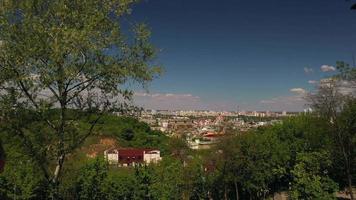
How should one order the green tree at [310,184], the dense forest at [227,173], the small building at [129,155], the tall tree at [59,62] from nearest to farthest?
1. the tall tree at [59,62]
2. the green tree at [310,184]
3. the dense forest at [227,173]
4. the small building at [129,155]

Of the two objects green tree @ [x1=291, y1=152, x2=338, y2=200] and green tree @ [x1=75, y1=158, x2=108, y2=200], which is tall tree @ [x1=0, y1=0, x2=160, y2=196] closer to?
green tree @ [x1=291, y1=152, x2=338, y2=200]

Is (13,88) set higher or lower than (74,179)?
higher

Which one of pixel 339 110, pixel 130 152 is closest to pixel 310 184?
pixel 339 110

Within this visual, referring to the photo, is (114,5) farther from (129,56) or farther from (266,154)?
(266,154)

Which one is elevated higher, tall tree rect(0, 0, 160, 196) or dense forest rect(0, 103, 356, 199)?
tall tree rect(0, 0, 160, 196)

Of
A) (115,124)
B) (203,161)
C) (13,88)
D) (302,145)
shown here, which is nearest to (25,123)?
(13,88)

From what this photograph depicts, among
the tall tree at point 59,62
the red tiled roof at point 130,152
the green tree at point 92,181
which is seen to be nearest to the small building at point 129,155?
the red tiled roof at point 130,152

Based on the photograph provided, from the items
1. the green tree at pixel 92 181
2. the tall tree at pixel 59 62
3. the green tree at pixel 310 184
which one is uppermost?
the tall tree at pixel 59 62

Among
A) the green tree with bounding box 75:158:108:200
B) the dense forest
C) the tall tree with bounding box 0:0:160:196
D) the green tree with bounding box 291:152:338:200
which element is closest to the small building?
the dense forest

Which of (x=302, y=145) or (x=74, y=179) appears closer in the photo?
(x=74, y=179)

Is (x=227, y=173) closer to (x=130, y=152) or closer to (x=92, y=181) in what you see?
(x=92, y=181)

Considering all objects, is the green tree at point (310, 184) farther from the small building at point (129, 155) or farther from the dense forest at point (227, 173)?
the small building at point (129, 155)
